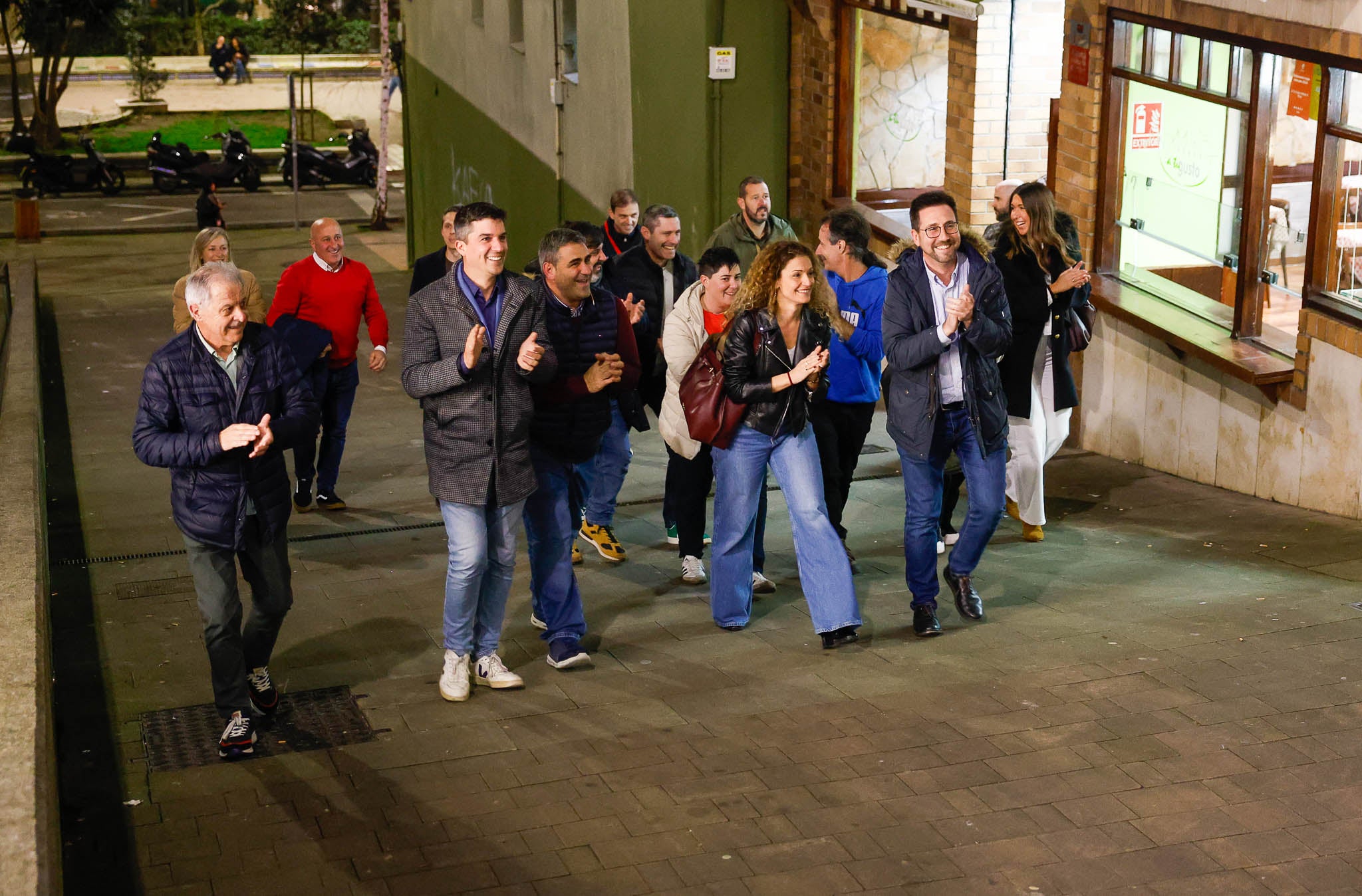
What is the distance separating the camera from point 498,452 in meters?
5.93

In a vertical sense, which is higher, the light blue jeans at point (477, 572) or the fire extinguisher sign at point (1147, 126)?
the fire extinguisher sign at point (1147, 126)

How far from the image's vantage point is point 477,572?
19.8 feet

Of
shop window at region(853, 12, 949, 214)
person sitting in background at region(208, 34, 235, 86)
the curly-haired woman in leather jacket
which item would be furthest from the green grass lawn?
the curly-haired woman in leather jacket

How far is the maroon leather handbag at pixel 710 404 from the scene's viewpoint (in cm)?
655

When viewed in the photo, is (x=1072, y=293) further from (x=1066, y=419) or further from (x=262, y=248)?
(x=262, y=248)

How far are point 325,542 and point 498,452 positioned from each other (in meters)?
3.05

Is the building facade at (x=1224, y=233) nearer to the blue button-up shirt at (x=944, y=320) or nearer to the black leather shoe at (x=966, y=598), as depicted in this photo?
the black leather shoe at (x=966, y=598)

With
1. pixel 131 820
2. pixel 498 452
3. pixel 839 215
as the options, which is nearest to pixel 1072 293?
pixel 839 215

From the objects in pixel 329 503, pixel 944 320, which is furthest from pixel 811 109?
pixel 944 320

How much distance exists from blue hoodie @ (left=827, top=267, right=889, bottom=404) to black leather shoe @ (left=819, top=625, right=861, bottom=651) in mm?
1283

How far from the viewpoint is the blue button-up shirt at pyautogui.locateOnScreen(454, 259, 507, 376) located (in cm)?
591

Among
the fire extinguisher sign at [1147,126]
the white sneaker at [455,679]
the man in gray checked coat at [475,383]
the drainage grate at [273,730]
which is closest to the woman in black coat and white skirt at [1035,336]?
the fire extinguisher sign at [1147,126]

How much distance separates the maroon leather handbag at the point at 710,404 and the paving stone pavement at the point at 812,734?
0.91 m

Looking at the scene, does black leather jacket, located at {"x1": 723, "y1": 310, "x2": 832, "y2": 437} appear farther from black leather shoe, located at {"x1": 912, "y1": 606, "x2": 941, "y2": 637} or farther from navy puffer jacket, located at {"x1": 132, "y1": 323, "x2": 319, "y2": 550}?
navy puffer jacket, located at {"x1": 132, "y1": 323, "x2": 319, "y2": 550}
